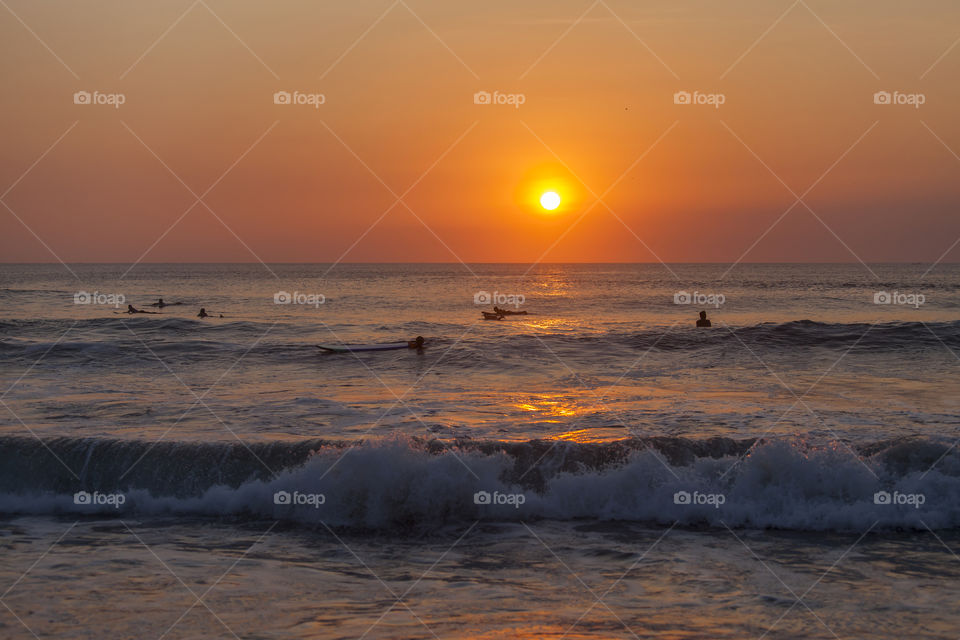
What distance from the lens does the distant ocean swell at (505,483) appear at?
1055cm

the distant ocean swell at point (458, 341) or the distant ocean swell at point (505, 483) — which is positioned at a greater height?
the distant ocean swell at point (458, 341)

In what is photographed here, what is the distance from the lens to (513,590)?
760cm

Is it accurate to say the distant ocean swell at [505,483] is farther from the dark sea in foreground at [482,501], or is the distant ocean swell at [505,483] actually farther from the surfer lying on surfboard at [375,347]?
the surfer lying on surfboard at [375,347]

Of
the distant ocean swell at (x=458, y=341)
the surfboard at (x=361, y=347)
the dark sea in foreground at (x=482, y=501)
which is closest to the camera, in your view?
the dark sea in foreground at (x=482, y=501)

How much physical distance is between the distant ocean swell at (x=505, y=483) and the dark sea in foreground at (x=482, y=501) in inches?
1.6

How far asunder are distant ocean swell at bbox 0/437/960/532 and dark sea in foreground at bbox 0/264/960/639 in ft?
0.14

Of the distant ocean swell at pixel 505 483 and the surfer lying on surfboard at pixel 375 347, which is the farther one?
the surfer lying on surfboard at pixel 375 347

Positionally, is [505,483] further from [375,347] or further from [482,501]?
[375,347]

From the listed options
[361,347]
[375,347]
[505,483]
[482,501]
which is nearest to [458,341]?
[375,347]

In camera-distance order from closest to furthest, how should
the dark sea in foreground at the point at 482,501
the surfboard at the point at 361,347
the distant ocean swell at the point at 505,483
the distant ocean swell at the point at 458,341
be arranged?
the dark sea in foreground at the point at 482,501
the distant ocean swell at the point at 505,483
the surfboard at the point at 361,347
the distant ocean swell at the point at 458,341

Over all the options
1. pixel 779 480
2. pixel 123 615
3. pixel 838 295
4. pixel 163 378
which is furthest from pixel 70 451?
pixel 838 295

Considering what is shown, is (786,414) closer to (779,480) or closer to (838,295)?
(779,480)

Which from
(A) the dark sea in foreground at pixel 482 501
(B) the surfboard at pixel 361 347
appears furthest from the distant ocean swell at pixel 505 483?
(B) the surfboard at pixel 361 347

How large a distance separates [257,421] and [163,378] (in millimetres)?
7474
